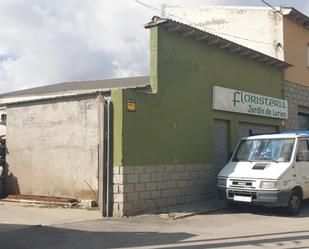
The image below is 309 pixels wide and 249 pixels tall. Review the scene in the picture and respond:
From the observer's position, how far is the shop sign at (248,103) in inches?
638

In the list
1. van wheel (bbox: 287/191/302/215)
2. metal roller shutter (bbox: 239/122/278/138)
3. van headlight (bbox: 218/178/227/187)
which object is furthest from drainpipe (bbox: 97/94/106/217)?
metal roller shutter (bbox: 239/122/278/138)

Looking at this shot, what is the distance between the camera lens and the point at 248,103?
1759 cm

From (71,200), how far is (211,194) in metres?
4.22

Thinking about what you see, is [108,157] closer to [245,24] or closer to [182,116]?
[182,116]

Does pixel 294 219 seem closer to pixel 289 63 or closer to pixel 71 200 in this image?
pixel 71 200

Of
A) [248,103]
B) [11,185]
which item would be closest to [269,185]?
[248,103]

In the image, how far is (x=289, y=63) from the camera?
20.6 m

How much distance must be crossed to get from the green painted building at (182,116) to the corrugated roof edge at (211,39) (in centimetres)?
3

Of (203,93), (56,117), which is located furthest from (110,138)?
(203,93)

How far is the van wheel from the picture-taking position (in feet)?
42.6

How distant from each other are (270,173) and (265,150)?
1.27 metres

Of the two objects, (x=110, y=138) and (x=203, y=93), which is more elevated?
(x=203, y=93)

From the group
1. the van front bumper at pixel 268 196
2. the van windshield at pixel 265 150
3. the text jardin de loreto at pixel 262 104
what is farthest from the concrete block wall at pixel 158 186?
the text jardin de loreto at pixel 262 104

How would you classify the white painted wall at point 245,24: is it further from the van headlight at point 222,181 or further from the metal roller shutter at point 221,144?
the van headlight at point 222,181
